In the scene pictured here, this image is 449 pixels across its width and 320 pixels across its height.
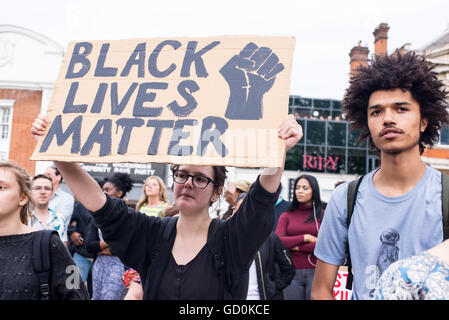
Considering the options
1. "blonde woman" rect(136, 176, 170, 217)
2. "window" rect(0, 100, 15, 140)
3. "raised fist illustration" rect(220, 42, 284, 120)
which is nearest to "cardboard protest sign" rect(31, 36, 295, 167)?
"raised fist illustration" rect(220, 42, 284, 120)

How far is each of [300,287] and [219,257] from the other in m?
2.93

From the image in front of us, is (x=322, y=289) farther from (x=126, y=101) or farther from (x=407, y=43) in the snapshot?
(x=407, y=43)

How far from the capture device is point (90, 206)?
2.29m

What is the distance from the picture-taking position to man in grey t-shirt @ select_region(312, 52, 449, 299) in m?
2.14

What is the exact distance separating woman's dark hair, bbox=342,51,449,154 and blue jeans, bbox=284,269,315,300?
2703 millimetres

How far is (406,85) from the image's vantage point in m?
2.33

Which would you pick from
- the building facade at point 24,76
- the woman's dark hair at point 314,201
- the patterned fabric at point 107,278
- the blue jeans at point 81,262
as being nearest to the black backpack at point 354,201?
the woman's dark hair at point 314,201

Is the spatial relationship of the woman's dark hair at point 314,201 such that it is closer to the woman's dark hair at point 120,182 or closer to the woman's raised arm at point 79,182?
the woman's dark hair at point 120,182

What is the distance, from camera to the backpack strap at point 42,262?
7.54 ft

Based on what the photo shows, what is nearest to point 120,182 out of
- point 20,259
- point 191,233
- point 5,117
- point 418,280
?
point 20,259

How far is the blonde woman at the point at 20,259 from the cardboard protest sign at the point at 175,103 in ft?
1.50

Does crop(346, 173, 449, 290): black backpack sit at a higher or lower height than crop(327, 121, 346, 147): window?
lower

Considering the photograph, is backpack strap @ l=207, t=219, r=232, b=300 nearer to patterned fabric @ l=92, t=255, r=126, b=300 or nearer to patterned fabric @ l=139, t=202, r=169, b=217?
patterned fabric @ l=92, t=255, r=126, b=300

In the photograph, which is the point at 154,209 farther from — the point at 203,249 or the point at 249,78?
the point at 249,78
